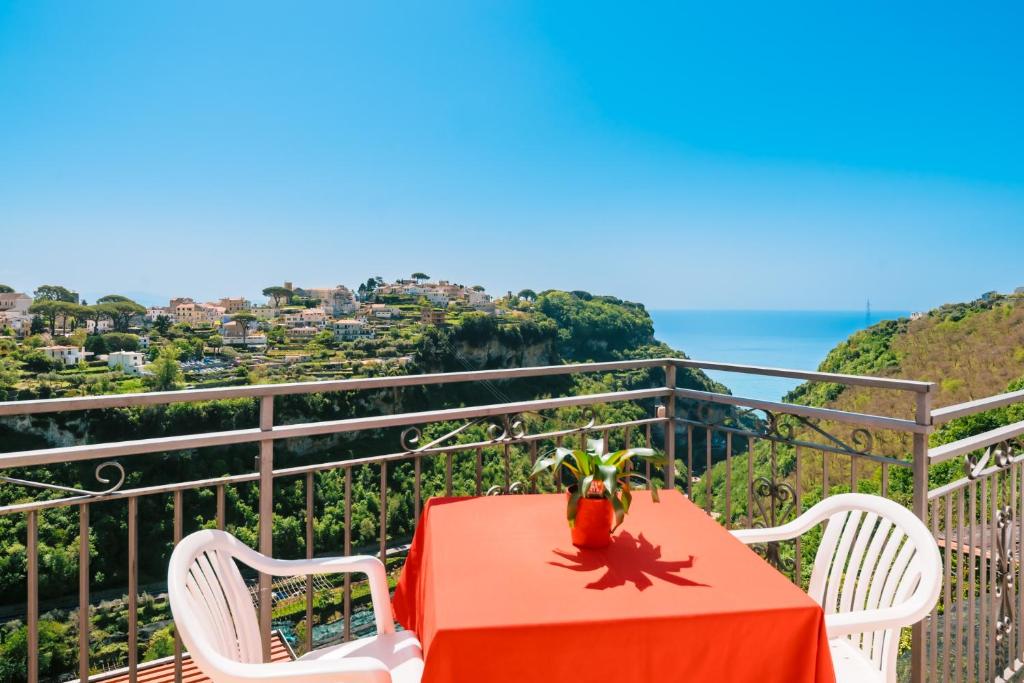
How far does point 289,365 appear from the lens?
20.4m

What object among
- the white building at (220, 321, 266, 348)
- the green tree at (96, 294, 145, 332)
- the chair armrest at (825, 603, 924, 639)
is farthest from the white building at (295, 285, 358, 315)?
the chair armrest at (825, 603, 924, 639)

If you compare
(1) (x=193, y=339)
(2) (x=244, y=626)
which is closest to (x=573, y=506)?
(2) (x=244, y=626)

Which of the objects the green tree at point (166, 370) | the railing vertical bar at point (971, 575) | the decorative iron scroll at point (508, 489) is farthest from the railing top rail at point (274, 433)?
the green tree at point (166, 370)

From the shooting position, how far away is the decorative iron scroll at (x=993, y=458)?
6.87 ft

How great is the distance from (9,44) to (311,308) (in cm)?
1625

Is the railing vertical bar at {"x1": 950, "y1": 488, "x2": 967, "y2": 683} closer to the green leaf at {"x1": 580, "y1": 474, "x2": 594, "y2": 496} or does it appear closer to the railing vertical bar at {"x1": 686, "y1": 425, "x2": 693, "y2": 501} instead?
the railing vertical bar at {"x1": 686, "y1": 425, "x2": 693, "y2": 501}

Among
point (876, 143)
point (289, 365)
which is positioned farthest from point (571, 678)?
point (876, 143)

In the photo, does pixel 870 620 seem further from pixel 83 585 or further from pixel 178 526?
pixel 83 585

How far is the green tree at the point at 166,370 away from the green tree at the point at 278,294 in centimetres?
577

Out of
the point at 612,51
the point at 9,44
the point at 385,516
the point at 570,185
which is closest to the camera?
the point at 385,516

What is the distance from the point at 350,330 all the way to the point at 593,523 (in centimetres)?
2286

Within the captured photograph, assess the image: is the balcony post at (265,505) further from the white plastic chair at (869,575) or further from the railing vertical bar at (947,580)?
the railing vertical bar at (947,580)

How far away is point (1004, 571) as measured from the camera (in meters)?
2.26

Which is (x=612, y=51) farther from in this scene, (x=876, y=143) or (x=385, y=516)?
(x=876, y=143)
